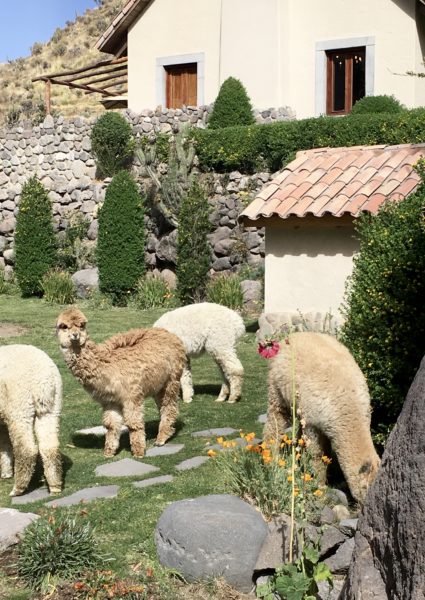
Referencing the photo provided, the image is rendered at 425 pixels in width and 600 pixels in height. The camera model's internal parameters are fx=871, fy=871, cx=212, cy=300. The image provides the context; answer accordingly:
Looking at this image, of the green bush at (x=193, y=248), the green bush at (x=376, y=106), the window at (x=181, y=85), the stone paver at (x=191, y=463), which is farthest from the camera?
the window at (x=181, y=85)

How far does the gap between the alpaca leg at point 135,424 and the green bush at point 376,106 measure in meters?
13.9

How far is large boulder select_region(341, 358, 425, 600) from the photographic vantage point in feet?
11.2

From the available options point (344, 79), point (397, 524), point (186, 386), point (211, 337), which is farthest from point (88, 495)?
point (344, 79)

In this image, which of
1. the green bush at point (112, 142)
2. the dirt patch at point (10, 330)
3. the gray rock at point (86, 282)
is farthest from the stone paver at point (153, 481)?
the green bush at point (112, 142)

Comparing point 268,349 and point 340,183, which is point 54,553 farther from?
point 340,183

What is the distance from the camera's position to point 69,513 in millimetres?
6840

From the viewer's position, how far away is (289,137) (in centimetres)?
2027

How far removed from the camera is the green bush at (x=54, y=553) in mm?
5840

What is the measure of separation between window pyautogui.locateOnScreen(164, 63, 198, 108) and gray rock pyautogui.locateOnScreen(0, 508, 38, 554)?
20.2 m

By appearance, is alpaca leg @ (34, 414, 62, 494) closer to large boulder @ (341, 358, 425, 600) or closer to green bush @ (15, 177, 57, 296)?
large boulder @ (341, 358, 425, 600)

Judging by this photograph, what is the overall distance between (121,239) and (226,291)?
3.80 metres

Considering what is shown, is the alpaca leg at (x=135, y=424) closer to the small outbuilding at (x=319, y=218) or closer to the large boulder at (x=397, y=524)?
the large boulder at (x=397, y=524)

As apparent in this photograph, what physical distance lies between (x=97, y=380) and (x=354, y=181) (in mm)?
6564

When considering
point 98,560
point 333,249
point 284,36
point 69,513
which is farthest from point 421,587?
point 284,36
